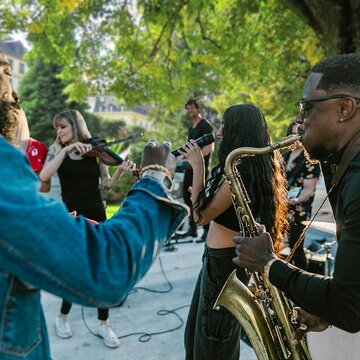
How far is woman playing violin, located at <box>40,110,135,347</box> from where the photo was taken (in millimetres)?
3383

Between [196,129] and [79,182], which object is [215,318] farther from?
[196,129]

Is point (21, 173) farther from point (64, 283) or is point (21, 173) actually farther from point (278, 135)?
point (278, 135)

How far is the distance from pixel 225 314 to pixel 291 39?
674 cm

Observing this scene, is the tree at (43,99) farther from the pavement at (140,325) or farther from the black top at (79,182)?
the black top at (79,182)

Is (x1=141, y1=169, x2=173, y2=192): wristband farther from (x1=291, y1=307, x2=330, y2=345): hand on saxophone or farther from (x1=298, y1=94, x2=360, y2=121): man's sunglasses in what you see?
(x1=291, y1=307, x2=330, y2=345): hand on saxophone

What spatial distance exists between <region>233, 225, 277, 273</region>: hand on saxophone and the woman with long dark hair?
58 cm

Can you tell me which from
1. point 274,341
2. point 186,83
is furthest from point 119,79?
point 274,341

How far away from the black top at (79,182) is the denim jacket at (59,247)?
2.45 meters

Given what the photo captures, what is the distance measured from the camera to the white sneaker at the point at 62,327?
11.1 ft

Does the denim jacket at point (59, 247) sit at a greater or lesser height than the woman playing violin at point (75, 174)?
greater

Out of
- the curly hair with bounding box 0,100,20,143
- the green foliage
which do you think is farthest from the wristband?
the green foliage

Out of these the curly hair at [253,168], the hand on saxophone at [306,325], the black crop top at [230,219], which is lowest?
the hand on saxophone at [306,325]

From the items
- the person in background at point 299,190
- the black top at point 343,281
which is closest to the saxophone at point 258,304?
the black top at point 343,281

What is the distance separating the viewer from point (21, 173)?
85cm
